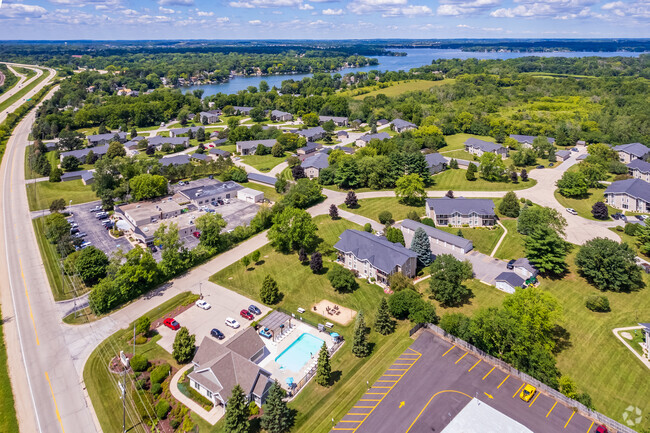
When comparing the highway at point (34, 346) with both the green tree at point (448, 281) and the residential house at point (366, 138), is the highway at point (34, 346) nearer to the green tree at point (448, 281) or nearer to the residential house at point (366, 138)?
the green tree at point (448, 281)

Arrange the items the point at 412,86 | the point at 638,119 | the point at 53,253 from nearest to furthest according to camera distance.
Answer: the point at 53,253 → the point at 638,119 → the point at 412,86

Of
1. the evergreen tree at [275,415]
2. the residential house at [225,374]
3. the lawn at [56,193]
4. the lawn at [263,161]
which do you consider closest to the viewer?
the evergreen tree at [275,415]

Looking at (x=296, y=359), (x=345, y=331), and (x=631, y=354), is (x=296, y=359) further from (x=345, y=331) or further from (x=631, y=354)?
(x=631, y=354)

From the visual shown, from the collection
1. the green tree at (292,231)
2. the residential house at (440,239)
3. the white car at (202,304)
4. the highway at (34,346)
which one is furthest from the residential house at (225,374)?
the residential house at (440,239)

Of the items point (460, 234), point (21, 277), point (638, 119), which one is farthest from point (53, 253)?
point (638, 119)

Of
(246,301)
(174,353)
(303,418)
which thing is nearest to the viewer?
(303,418)

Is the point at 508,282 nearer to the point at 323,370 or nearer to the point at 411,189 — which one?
the point at 323,370
